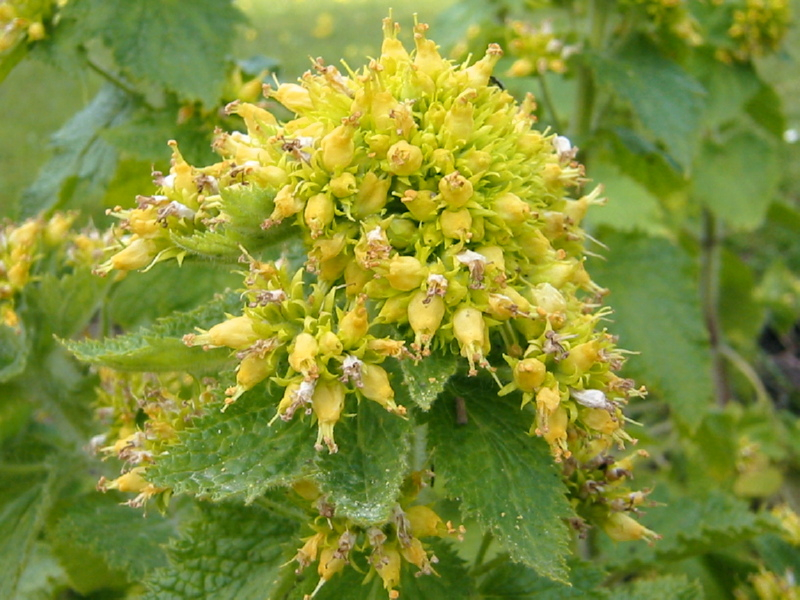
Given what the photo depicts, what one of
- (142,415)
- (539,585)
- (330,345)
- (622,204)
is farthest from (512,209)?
(622,204)

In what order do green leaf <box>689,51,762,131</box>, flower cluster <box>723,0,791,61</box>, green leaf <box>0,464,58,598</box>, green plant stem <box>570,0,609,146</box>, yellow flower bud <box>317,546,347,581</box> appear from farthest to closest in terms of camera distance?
green leaf <box>689,51,762,131</box>
flower cluster <box>723,0,791,61</box>
green plant stem <box>570,0,609,146</box>
green leaf <box>0,464,58,598</box>
yellow flower bud <box>317,546,347,581</box>

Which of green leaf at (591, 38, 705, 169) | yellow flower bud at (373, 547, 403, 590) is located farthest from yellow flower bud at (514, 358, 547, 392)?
green leaf at (591, 38, 705, 169)

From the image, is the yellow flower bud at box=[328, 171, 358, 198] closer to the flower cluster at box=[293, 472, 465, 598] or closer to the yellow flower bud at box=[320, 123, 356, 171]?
the yellow flower bud at box=[320, 123, 356, 171]

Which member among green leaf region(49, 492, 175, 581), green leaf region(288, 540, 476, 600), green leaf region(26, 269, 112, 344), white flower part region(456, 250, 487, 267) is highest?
white flower part region(456, 250, 487, 267)

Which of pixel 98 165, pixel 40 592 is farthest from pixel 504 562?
pixel 98 165

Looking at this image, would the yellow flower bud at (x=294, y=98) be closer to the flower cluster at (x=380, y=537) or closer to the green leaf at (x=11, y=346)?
the flower cluster at (x=380, y=537)

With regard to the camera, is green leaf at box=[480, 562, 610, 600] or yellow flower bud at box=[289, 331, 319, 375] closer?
yellow flower bud at box=[289, 331, 319, 375]

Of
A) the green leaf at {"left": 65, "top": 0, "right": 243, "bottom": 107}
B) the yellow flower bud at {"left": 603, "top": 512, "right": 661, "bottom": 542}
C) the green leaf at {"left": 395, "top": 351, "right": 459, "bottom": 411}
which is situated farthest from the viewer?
the green leaf at {"left": 65, "top": 0, "right": 243, "bottom": 107}

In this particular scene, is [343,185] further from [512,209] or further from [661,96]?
[661,96]
